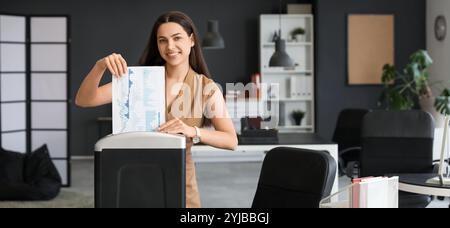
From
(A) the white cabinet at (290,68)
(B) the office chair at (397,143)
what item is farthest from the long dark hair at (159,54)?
(A) the white cabinet at (290,68)

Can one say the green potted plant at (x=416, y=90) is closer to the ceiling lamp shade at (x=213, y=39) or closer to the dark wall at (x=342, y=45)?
the dark wall at (x=342, y=45)

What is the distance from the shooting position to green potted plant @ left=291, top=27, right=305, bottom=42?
10.0 metres

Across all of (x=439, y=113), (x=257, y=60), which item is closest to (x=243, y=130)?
(x=439, y=113)

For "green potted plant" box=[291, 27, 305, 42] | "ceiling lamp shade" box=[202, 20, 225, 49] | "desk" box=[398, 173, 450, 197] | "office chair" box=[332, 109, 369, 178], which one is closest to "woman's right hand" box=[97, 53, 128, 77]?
"desk" box=[398, 173, 450, 197]

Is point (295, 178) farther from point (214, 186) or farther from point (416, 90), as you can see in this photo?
point (416, 90)

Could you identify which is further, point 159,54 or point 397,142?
point 397,142

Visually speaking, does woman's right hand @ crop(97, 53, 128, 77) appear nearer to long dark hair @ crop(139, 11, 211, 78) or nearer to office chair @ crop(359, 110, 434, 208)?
long dark hair @ crop(139, 11, 211, 78)

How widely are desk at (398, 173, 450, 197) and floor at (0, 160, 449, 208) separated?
2.33 m

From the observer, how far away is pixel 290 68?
33.2 ft

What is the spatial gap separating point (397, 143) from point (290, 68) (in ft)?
16.3

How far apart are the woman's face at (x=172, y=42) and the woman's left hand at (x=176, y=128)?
215 millimetres

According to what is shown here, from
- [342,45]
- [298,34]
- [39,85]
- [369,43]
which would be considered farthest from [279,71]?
[39,85]
